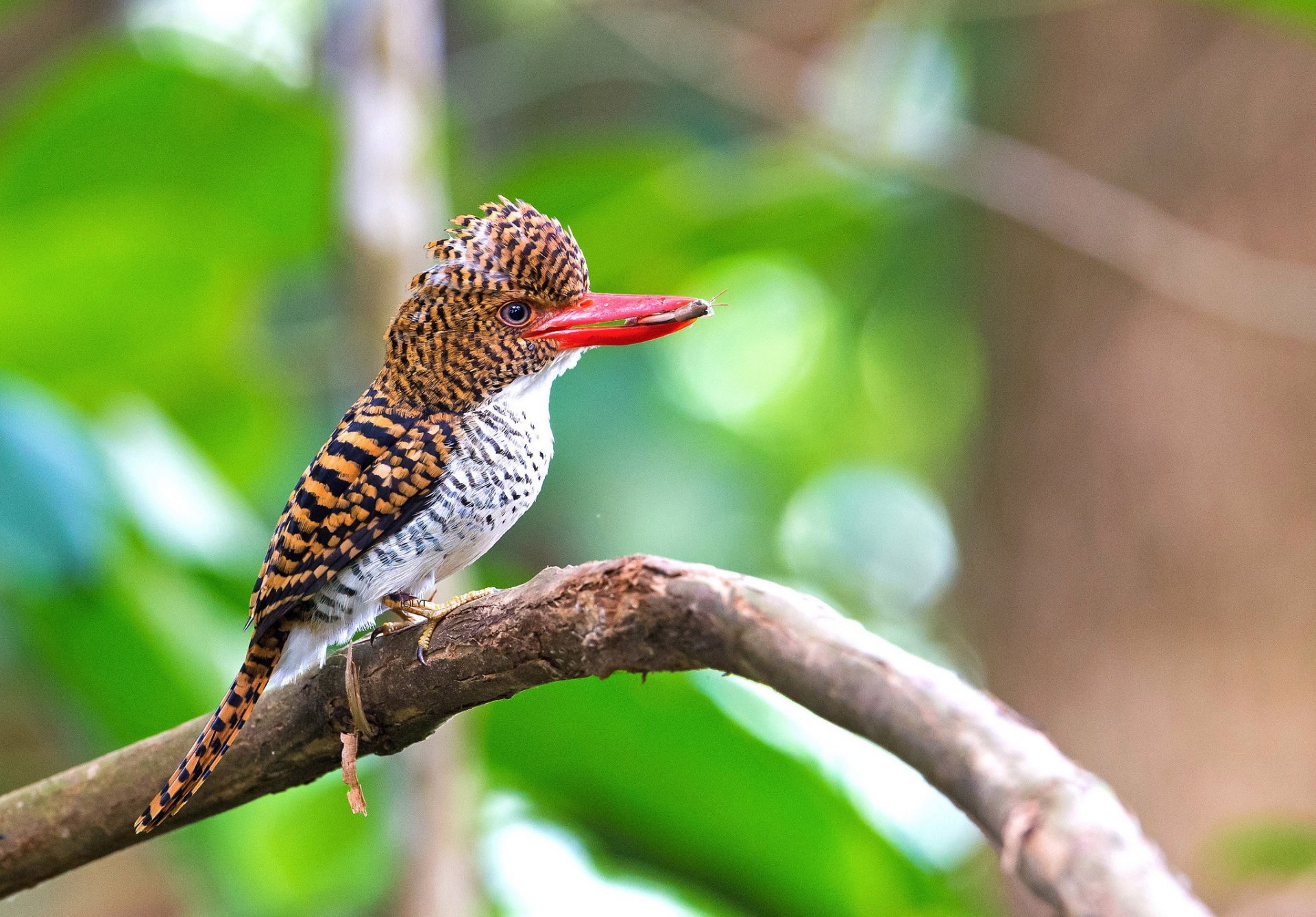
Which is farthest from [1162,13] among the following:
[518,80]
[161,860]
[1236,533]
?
[161,860]

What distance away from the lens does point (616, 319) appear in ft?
5.85

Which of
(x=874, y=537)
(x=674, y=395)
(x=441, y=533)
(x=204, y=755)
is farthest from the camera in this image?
(x=874, y=537)

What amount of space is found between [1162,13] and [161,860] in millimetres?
4561

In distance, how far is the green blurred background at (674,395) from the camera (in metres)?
3.49

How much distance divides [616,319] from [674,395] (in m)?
4.75

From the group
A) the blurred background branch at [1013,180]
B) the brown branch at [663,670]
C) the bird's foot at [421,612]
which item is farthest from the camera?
the blurred background branch at [1013,180]

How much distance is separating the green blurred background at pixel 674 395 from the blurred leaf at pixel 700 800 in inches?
0.5

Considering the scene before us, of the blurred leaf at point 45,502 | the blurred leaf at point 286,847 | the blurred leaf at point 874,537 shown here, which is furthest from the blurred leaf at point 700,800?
the blurred leaf at point 874,537

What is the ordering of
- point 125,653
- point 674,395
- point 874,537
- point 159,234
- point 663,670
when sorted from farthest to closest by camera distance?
point 874,537 → point 674,395 → point 159,234 → point 125,653 → point 663,670

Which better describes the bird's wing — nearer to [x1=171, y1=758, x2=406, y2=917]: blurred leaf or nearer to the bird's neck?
the bird's neck

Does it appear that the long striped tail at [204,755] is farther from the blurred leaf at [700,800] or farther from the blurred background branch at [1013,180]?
the blurred background branch at [1013,180]

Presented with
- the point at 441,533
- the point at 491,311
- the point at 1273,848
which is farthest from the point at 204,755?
the point at 1273,848

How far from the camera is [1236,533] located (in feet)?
14.1

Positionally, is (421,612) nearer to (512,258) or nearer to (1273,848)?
(512,258)
